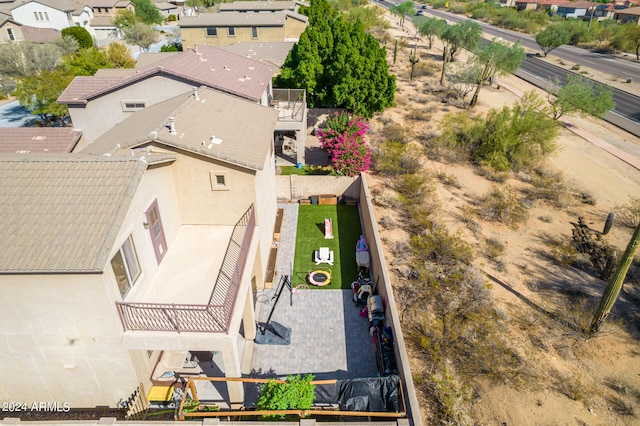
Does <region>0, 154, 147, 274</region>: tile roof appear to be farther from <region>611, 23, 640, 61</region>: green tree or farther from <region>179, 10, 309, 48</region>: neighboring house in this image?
<region>611, 23, 640, 61</region>: green tree

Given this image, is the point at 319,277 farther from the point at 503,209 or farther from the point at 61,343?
the point at 503,209

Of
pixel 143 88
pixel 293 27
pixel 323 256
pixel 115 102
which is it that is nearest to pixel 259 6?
pixel 293 27

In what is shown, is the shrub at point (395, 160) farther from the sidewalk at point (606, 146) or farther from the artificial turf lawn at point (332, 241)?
the sidewalk at point (606, 146)

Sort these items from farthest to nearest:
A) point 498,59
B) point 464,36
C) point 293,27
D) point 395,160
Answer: point 464,36
point 293,27
point 498,59
point 395,160

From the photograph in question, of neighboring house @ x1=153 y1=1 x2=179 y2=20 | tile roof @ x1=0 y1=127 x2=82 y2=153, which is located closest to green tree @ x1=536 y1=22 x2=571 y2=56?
tile roof @ x1=0 y1=127 x2=82 y2=153

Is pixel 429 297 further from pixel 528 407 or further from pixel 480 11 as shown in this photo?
pixel 480 11
